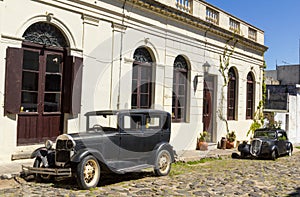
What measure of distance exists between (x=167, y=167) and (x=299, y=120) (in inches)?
646

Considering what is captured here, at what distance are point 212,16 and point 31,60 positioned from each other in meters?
9.67

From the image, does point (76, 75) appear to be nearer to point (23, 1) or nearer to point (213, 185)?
point (23, 1)

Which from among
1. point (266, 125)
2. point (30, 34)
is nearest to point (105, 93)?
point (30, 34)

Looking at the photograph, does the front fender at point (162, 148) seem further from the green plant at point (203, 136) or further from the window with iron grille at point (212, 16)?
the window with iron grille at point (212, 16)

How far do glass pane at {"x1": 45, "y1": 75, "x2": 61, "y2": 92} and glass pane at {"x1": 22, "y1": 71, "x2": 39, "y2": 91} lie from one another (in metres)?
0.36

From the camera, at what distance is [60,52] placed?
10.3 m

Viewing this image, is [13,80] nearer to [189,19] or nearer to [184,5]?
[189,19]

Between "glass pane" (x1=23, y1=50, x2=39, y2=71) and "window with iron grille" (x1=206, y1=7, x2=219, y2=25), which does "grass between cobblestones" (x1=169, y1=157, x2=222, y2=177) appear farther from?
"window with iron grille" (x1=206, y1=7, x2=219, y2=25)

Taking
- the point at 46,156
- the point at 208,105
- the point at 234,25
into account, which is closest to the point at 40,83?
the point at 46,156

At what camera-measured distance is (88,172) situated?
25.2ft

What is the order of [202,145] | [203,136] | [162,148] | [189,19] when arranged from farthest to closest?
[203,136] < [202,145] < [189,19] < [162,148]

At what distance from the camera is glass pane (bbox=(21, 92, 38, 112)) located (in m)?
9.42

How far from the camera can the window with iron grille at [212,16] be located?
16250 mm

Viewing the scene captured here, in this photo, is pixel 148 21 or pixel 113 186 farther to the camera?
pixel 148 21
